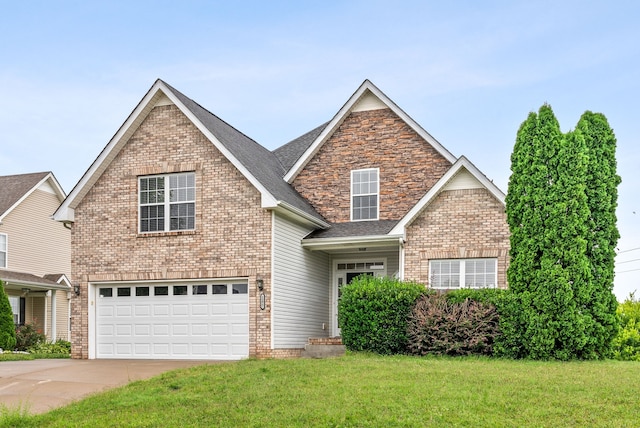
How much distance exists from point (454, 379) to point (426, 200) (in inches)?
302

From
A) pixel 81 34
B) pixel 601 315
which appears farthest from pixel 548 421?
pixel 81 34

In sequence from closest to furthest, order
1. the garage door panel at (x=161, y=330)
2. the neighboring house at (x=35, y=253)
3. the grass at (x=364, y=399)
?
the grass at (x=364, y=399)
the garage door panel at (x=161, y=330)
the neighboring house at (x=35, y=253)

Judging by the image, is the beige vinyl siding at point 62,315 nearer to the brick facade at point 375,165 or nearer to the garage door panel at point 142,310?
the garage door panel at point 142,310

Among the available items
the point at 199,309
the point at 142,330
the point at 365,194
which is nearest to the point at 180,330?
the point at 199,309

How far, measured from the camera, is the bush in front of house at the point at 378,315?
57.2 feet

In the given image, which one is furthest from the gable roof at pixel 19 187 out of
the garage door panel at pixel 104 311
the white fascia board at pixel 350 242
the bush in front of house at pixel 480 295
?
the bush in front of house at pixel 480 295

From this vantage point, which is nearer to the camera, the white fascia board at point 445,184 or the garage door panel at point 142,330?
the white fascia board at point 445,184

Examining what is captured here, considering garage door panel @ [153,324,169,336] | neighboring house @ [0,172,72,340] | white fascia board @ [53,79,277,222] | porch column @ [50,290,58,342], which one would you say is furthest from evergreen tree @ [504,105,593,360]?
porch column @ [50,290,58,342]

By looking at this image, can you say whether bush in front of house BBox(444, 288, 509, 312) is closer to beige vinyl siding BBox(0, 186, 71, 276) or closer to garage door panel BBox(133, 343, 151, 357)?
garage door panel BBox(133, 343, 151, 357)

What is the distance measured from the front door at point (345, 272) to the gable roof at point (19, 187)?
53.2 ft

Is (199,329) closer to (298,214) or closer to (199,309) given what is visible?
(199,309)

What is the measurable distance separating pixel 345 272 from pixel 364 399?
11.6 metres

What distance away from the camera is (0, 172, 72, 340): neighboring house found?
3112cm

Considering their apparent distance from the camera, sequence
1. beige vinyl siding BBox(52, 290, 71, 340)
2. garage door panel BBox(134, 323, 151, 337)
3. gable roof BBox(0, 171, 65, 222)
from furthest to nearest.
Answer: beige vinyl siding BBox(52, 290, 71, 340), gable roof BBox(0, 171, 65, 222), garage door panel BBox(134, 323, 151, 337)
